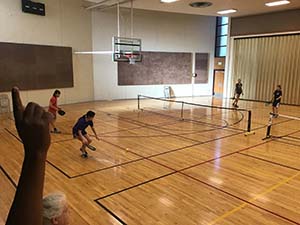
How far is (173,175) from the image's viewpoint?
5.30m

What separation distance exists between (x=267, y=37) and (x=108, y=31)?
949cm

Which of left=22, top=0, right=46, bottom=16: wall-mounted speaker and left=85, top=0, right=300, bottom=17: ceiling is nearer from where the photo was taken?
left=22, top=0, right=46, bottom=16: wall-mounted speaker

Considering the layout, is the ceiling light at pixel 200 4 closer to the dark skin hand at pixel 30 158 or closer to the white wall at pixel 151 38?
the white wall at pixel 151 38

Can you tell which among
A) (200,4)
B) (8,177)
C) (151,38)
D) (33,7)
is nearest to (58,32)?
(33,7)

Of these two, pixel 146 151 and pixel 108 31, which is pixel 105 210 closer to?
pixel 146 151

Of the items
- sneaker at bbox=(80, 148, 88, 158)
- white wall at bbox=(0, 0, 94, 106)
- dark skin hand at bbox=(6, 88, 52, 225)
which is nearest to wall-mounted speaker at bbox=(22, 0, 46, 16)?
white wall at bbox=(0, 0, 94, 106)

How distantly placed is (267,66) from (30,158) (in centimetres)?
1735

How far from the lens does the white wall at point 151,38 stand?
619 inches

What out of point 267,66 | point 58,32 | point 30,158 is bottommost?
point 30,158

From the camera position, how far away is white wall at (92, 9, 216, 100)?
1573cm

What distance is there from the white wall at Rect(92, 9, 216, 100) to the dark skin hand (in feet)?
49.8

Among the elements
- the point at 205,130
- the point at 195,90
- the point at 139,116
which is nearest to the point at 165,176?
the point at 205,130

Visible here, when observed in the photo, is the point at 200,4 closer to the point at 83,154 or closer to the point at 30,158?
the point at 83,154

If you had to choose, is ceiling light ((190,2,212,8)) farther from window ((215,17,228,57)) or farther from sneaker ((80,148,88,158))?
sneaker ((80,148,88,158))
